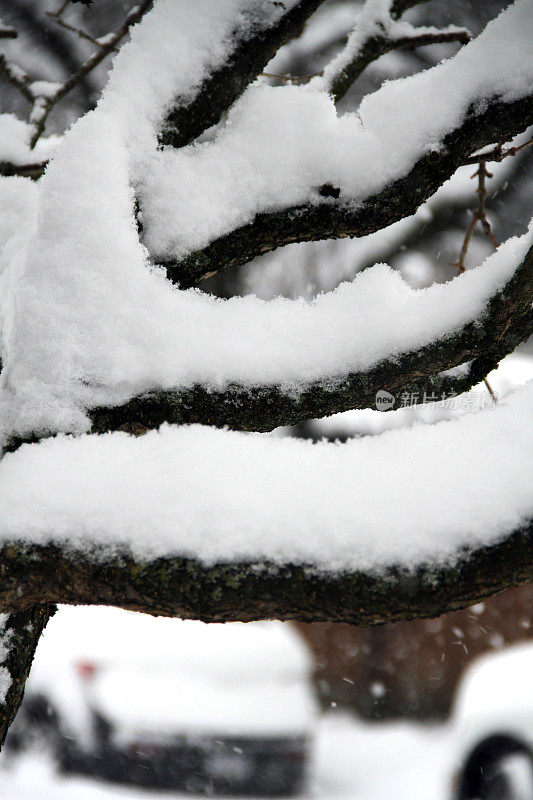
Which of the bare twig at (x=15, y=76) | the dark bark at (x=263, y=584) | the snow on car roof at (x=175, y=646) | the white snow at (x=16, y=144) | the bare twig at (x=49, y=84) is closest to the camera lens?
the dark bark at (x=263, y=584)

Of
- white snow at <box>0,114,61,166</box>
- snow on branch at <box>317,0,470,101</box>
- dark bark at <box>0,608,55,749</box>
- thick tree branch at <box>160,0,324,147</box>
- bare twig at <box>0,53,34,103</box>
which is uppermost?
bare twig at <box>0,53,34,103</box>

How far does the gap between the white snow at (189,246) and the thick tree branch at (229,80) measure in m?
0.03

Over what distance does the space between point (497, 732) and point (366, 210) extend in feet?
12.9

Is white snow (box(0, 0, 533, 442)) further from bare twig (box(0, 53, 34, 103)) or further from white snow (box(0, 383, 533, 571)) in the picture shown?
bare twig (box(0, 53, 34, 103))

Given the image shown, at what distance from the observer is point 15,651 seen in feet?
4.44

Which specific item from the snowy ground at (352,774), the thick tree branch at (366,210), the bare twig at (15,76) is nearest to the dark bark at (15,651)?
the thick tree branch at (366,210)

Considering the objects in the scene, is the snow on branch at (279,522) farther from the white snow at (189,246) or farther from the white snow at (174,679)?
the white snow at (174,679)

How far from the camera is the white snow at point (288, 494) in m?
0.82

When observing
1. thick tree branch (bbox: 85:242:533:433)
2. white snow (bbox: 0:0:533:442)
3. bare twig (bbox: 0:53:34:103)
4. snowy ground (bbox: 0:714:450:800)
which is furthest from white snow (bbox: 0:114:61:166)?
snowy ground (bbox: 0:714:450:800)

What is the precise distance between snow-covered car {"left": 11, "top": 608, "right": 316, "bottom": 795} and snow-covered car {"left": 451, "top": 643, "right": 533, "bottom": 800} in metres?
1.25

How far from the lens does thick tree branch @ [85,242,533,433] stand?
1229 millimetres

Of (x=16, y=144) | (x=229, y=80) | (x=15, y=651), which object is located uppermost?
(x=16, y=144)

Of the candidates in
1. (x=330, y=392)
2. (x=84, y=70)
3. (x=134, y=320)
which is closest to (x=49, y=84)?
(x=84, y=70)

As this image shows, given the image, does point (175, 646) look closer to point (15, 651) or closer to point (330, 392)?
point (15, 651)
